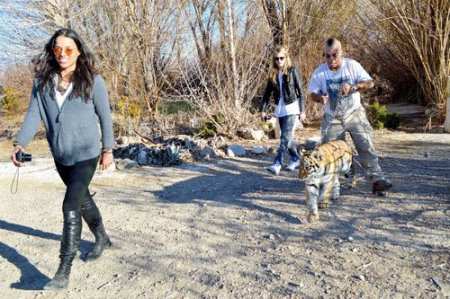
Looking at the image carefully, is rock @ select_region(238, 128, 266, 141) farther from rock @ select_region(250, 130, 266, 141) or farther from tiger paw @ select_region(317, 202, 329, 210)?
tiger paw @ select_region(317, 202, 329, 210)

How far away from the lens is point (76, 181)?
10.9 feet

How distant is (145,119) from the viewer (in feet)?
35.3

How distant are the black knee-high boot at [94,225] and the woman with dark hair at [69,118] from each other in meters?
0.22

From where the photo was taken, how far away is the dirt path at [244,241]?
319cm

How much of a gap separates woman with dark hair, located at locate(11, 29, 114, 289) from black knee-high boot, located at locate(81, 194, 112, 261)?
0.22 m

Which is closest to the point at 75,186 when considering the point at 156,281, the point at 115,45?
the point at 156,281

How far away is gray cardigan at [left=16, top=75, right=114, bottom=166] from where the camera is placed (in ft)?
10.9

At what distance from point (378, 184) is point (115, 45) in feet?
26.1

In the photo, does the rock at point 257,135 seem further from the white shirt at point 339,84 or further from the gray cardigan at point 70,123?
the gray cardigan at point 70,123

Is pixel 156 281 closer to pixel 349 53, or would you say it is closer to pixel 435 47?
pixel 435 47

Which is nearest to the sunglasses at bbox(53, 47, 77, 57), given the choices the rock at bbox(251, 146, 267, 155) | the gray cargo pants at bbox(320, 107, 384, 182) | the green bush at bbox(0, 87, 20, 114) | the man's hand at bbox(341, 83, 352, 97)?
the man's hand at bbox(341, 83, 352, 97)

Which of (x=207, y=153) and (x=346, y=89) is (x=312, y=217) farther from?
(x=207, y=153)

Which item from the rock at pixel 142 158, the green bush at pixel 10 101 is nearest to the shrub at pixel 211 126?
the rock at pixel 142 158

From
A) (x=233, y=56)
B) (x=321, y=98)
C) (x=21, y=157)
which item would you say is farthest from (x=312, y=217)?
(x=233, y=56)
